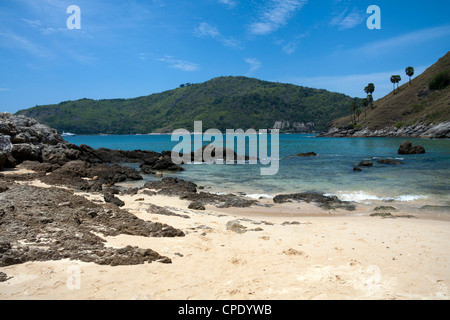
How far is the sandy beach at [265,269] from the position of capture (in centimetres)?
437

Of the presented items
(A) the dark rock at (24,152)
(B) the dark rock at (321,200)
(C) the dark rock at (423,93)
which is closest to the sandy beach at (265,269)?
(B) the dark rock at (321,200)

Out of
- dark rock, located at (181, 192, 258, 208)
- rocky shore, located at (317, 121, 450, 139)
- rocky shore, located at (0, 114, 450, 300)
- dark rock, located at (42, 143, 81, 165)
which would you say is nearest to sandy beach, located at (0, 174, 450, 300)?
rocky shore, located at (0, 114, 450, 300)

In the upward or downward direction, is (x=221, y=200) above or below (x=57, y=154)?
below

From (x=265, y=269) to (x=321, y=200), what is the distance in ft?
31.8

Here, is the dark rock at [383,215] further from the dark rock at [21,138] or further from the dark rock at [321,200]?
the dark rock at [21,138]

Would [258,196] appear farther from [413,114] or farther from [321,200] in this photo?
[413,114]

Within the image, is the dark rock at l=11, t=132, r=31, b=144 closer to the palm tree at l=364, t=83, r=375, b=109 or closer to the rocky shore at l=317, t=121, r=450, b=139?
the rocky shore at l=317, t=121, r=450, b=139

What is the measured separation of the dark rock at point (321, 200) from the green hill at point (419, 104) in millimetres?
85025

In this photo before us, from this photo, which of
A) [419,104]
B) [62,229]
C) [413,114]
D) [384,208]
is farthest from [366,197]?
[419,104]

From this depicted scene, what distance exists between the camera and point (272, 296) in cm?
431

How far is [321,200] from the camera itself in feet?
46.5

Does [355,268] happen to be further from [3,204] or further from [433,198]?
[433,198]

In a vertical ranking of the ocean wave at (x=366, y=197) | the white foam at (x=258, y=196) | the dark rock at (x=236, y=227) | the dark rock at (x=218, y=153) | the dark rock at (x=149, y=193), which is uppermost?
the dark rock at (x=218, y=153)

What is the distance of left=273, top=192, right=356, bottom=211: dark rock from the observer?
13156mm
